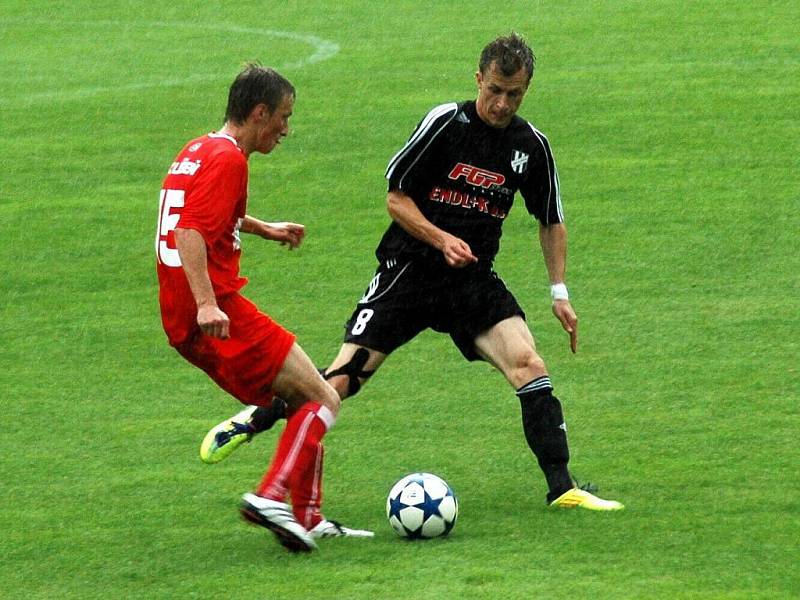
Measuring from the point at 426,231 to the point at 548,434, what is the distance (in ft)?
3.55

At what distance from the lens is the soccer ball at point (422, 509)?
6.97 meters

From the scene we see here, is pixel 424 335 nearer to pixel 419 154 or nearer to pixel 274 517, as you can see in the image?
pixel 419 154

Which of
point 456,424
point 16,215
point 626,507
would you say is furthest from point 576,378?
point 16,215

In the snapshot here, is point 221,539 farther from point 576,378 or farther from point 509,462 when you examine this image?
point 576,378

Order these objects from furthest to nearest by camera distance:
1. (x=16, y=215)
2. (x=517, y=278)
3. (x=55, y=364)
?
1. (x=16, y=215)
2. (x=517, y=278)
3. (x=55, y=364)

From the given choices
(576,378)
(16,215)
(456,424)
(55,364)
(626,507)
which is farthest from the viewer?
(16,215)

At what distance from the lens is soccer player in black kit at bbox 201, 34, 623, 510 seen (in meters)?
7.61

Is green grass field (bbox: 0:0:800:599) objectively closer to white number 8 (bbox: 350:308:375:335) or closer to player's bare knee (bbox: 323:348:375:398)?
player's bare knee (bbox: 323:348:375:398)

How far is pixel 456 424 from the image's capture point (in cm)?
909

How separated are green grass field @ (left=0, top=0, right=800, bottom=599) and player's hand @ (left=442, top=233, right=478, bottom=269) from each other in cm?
113

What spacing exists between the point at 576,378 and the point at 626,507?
8.64ft

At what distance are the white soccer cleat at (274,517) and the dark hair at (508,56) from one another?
2214 mm

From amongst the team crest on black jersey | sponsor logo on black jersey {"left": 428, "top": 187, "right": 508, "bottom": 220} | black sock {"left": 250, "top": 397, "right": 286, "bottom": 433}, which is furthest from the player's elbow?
black sock {"left": 250, "top": 397, "right": 286, "bottom": 433}

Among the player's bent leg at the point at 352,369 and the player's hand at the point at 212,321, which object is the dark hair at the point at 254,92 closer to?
the player's hand at the point at 212,321
